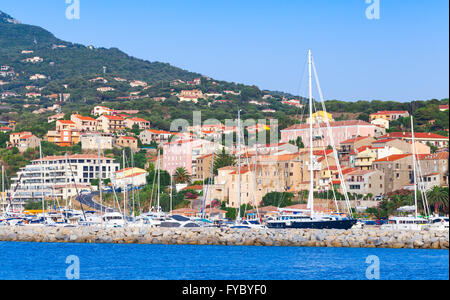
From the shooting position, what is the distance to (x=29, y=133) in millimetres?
96125

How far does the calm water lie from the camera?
81.2 ft

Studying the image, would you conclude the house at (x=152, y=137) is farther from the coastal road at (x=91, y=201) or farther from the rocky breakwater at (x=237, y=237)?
the rocky breakwater at (x=237, y=237)

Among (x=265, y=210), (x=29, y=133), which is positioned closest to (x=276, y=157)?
(x=265, y=210)

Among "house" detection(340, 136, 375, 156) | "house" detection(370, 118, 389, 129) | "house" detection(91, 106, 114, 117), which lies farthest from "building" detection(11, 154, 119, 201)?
"house" detection(91, 106, 114, 117)

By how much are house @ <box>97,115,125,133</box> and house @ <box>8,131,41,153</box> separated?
35.6 ft

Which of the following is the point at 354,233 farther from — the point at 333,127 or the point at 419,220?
the point at 333,127

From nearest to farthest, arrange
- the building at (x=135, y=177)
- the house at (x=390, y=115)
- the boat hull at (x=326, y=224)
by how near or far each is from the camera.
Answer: the boat hull at (x=326, y=224)
the building at (x=135, y=177)
the house at (x=390, y=115)

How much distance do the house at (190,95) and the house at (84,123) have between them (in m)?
37.4

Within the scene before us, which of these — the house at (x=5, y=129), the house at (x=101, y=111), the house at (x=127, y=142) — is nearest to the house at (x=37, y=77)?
the house at (x=101, y=111)

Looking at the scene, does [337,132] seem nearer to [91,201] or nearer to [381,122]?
[381,122]

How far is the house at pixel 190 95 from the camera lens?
143675 millimetres

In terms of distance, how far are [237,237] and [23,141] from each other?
6292 centimetres

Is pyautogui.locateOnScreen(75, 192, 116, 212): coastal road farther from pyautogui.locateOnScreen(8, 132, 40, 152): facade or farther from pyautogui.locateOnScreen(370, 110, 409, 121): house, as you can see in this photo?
pyautogui.locateOnScreen(370, 110, 409, 121): house

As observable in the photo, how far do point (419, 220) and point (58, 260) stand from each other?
2061 centimetres
